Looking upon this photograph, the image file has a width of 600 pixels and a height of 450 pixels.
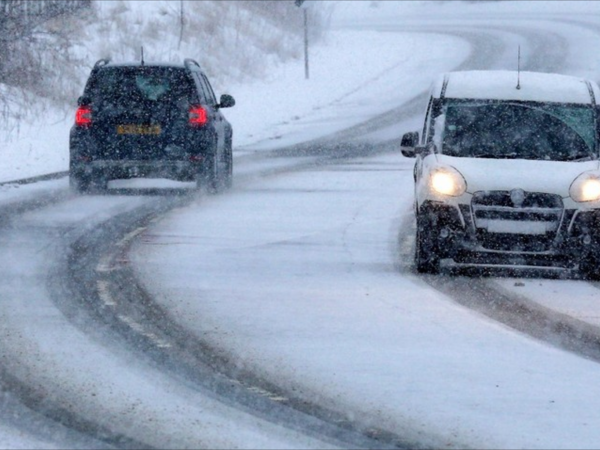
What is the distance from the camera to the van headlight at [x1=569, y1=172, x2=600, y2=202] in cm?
1302

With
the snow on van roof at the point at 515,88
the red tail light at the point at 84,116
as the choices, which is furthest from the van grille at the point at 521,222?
the red tail light at the point at 84,116

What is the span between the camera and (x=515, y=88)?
14.2m

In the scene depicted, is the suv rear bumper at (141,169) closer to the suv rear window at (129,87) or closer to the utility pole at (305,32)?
the suv rear window at (129,87)

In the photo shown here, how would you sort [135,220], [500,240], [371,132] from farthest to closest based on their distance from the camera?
[371,132] < [135,220] < [500,240]

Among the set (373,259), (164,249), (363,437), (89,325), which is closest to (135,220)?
(164,249)

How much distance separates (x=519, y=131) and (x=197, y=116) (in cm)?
678

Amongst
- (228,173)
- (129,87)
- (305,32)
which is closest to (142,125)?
(129,87)

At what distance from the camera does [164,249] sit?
48.3 ft

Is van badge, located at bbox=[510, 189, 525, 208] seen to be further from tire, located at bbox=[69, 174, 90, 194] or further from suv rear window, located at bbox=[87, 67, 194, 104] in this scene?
tire, located at bbox=[69, 174, 90, 194]

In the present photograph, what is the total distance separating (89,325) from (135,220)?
6.90 metres

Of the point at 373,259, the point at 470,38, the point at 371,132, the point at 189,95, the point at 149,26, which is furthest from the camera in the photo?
the point at 470,38

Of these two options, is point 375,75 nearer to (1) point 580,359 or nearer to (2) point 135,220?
(2) point 135,220

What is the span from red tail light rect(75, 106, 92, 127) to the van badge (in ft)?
27.2

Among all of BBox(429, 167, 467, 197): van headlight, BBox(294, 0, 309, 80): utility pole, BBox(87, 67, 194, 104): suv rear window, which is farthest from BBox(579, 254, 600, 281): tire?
BBox(294, 0, 309, 80): utility pole
